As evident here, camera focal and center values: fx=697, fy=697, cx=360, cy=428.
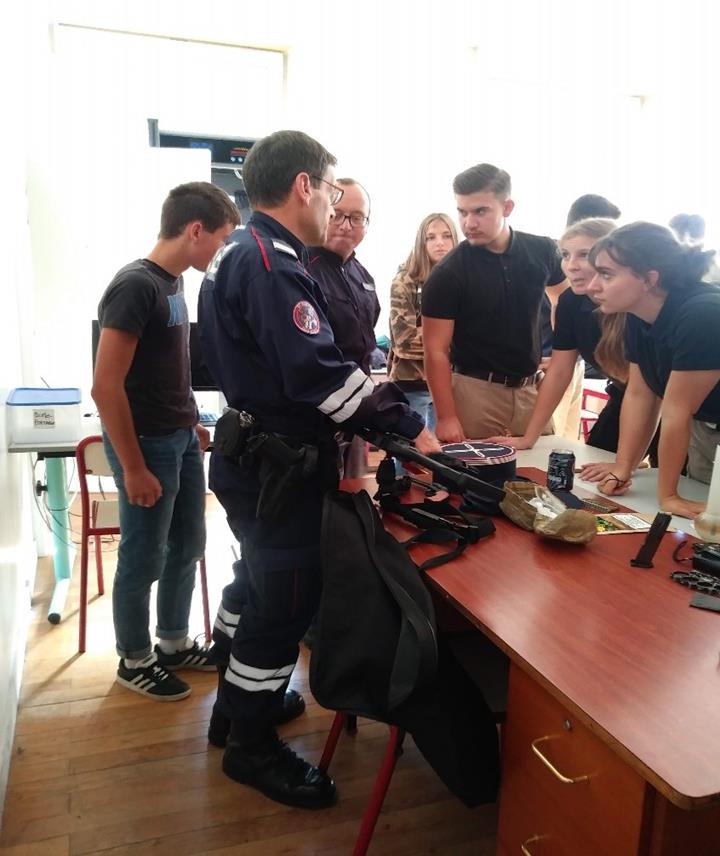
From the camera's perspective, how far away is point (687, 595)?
1.20 m

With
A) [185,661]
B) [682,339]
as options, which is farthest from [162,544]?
[682,339]

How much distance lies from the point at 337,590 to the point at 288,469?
12.4 inches

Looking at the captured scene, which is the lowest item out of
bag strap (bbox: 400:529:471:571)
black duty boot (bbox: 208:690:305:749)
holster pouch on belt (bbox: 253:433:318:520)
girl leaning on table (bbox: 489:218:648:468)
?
black duty boot (bbox: 208:690:305:749)

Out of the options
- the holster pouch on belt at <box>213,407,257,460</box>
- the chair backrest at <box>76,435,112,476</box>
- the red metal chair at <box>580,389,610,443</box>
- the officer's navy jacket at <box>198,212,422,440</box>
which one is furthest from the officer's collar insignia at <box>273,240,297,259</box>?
the red metal chair at <box>580,389,610,443</box>

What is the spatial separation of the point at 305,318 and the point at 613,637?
810 millimetres

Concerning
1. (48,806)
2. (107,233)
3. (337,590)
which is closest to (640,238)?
(337,590)

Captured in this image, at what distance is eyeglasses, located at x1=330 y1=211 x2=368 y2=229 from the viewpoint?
2.15 metres

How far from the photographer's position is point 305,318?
55.4 inches

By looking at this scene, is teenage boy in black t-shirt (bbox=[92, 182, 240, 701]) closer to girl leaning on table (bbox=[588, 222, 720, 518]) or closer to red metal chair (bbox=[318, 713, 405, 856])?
red metal chair (bbox=[318, 713, 405, 856])

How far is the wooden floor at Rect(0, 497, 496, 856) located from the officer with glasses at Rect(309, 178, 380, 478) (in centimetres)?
107

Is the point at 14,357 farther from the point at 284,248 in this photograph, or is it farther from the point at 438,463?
the point at 438,463

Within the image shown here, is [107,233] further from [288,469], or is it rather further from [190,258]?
[288,469]

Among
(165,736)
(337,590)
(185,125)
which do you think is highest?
(185,125)

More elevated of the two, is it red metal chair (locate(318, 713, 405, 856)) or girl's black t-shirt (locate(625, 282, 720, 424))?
girl's black t-shirt (locate(625, 282, 720, 424))
